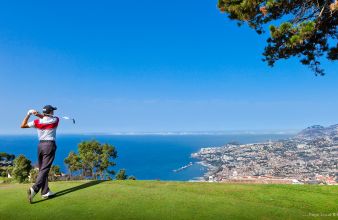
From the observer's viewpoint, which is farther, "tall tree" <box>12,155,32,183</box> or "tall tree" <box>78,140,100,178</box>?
"tall tree" <box>12,155,32,183</box>

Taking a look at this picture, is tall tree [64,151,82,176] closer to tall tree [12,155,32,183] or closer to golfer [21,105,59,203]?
tall tree [12,155,32,183]

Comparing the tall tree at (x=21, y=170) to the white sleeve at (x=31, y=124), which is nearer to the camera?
the white sleeve at (x=31, y=124)

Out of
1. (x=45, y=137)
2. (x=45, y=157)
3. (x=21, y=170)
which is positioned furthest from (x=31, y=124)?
(x=21, y=170)

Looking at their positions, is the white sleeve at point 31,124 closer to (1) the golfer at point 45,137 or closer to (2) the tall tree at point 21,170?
(1) the golfer at point 45,137

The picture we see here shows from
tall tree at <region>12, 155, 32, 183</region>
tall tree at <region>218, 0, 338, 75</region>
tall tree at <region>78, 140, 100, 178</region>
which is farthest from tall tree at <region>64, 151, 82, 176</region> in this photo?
tall tree at <region>218, 0, 338, 75</region>

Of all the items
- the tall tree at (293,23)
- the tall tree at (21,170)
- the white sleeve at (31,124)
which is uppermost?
the tall tree at (293,23)

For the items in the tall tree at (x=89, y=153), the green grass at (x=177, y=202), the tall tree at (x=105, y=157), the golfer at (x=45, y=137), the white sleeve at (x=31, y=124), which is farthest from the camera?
the tall tree at (x=105, y=157)

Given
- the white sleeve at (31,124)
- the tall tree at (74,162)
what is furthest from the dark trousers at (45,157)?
the tall tree at (74,162)

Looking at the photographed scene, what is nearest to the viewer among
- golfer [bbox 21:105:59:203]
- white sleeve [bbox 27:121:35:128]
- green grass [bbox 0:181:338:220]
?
green grass [bbox 0:181:338:220]

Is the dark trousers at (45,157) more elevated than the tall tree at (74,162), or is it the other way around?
the dark trousers at (45,157)

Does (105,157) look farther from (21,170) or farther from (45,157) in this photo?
(45,157)
